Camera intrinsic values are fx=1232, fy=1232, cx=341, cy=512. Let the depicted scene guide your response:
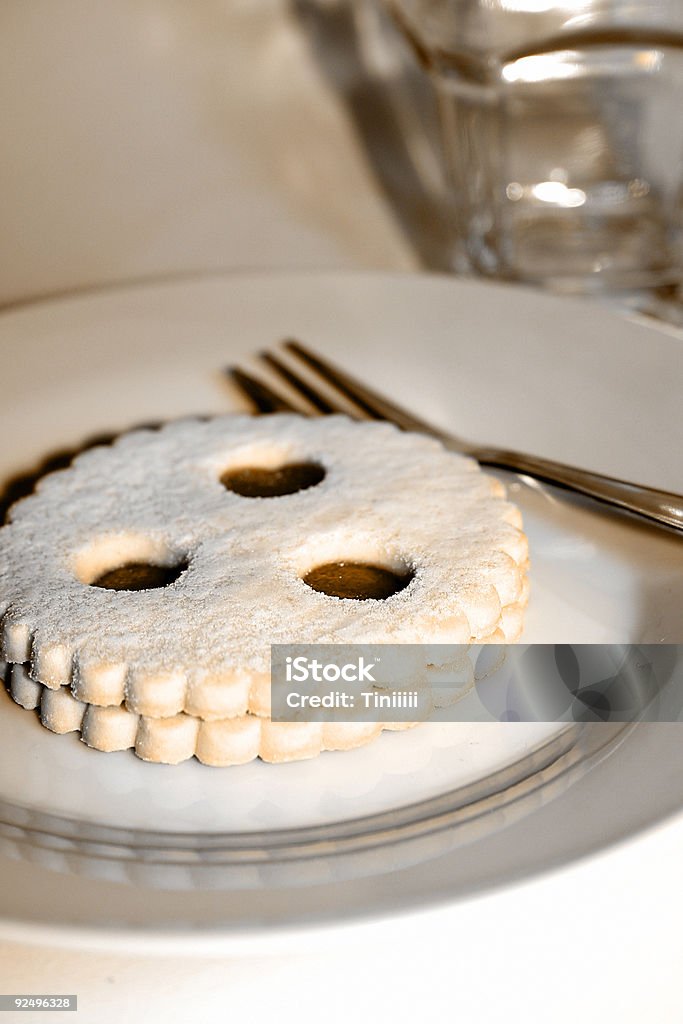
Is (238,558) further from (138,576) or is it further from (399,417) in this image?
(399,417)

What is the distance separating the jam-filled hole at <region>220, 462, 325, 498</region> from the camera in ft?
2.58

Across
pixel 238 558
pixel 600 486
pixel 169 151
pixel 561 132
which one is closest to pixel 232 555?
pixel 238 558

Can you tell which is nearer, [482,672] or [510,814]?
[510,814]

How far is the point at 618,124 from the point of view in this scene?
4.11ft

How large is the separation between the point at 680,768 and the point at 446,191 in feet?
3.34

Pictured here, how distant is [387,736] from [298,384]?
378 millimetres

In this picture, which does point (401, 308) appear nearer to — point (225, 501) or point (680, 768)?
point (225, 501)

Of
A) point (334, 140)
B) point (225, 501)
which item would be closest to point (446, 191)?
point (334, 140)

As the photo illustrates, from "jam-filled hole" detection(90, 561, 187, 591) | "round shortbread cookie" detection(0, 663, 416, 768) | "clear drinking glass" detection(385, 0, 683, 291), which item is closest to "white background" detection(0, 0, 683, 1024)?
"clear drinking glass" detection(385, 0, 683, 291)

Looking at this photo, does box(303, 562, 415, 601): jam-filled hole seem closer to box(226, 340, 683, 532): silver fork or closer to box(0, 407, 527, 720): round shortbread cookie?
box(0, 407, 527, 720): round shortbread cookie

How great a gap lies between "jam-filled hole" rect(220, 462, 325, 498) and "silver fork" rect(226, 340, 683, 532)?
0.11m

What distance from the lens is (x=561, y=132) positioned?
1.25m
